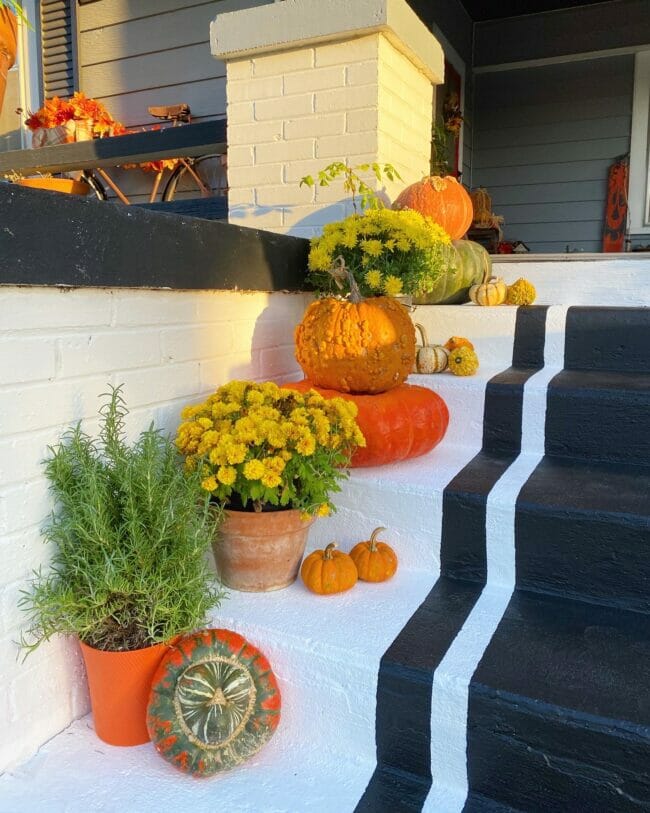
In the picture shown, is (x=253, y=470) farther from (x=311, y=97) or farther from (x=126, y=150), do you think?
(x=126, y=150)

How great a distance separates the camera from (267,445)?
135 centimetres

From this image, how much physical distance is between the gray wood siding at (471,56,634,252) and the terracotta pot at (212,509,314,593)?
16.5 ft

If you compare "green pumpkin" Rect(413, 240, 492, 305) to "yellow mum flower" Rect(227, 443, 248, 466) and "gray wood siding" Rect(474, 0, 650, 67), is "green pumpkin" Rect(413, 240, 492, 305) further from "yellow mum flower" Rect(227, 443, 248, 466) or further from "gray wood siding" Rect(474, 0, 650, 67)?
"gray wood siding" Rect(474, 0, 650, 67)

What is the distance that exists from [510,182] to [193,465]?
5261 mm

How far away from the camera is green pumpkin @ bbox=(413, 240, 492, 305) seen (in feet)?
7.98

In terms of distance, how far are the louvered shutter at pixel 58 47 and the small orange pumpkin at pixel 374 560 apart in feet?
13.5

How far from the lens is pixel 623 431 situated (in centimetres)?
162

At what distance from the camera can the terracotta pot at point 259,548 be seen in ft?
4.52

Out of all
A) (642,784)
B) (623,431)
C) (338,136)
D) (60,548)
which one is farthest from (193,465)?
(338,136)

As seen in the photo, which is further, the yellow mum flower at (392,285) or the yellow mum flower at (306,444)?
the yellow mum flower at (392,285)

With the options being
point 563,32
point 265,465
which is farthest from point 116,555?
point 563,32

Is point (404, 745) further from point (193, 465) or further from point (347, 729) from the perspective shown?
point (193, 465)

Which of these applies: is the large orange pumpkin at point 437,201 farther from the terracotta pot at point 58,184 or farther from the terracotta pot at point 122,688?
the terracotta pot at point 58,184

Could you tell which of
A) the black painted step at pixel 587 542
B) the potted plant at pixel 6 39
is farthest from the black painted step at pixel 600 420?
the potted plant at pixel 6 39
